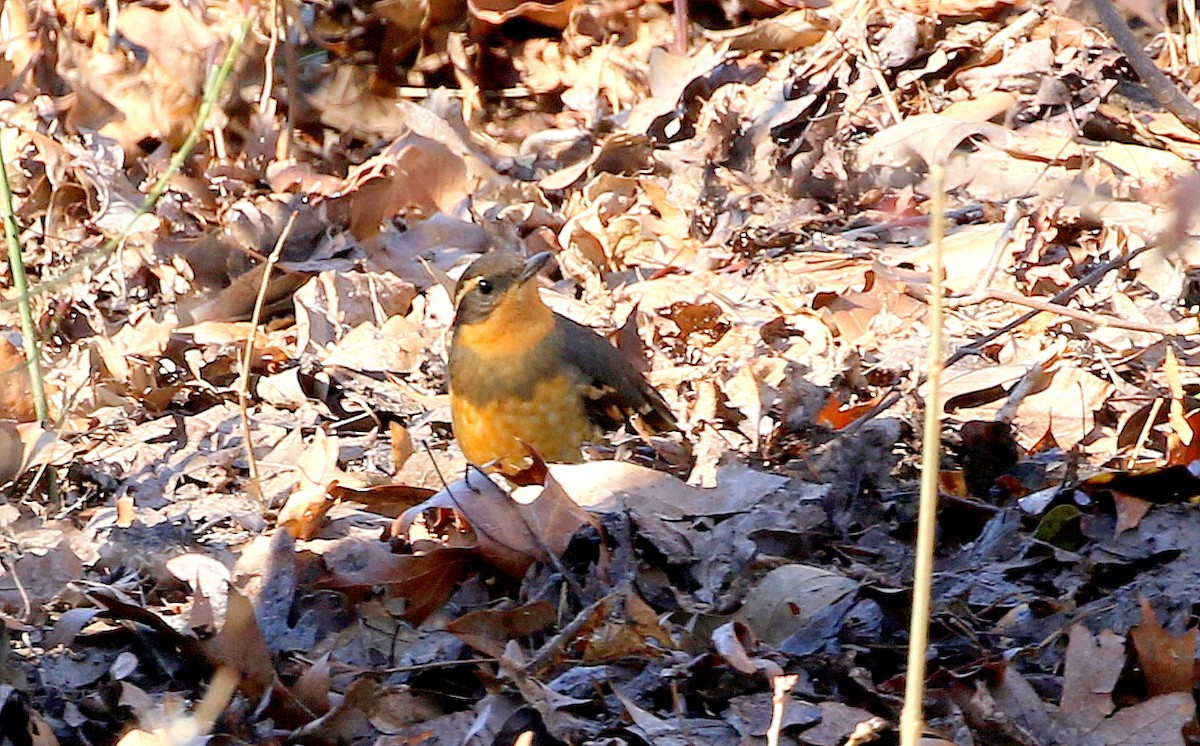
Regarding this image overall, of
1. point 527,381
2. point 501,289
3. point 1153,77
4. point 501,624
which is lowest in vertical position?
point 527,381

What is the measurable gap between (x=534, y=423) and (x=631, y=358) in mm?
698

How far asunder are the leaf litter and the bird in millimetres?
154

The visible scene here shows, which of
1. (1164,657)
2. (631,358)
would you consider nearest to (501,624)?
(1164,657)

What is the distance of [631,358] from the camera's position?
6.12m

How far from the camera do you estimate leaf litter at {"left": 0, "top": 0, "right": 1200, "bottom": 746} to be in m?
3.47

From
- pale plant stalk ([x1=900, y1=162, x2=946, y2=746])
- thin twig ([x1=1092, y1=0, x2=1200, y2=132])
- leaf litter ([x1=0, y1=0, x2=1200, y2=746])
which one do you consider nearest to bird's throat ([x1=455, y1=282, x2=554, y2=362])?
leaf litter ([x1=0, y1=0, x2=1200, y2=746])

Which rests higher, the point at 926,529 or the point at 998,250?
the point at 926,529

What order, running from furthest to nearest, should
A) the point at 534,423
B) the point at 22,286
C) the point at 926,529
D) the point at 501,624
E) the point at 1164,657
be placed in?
the point at 534,423 < the point at 22,286 < the point at 501,624 < the point at 1164,657 < the point at 926,529

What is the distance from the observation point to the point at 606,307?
6602mm

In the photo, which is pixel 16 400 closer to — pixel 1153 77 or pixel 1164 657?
pixel 1164 657

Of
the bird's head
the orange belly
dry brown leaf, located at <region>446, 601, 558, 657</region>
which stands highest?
dry brown leaf, located at <region>446, 601, 558, 657</region>

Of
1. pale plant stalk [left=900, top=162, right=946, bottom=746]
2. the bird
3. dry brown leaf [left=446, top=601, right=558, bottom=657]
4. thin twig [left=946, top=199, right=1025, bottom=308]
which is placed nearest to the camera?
pale plant stalk [left=900, top=162, right=946, bottom=746]

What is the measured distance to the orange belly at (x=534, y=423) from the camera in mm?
5449

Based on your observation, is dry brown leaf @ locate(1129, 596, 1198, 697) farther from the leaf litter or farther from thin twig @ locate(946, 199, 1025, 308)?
thin twig @ locate(946, 199, 1025, 308)
